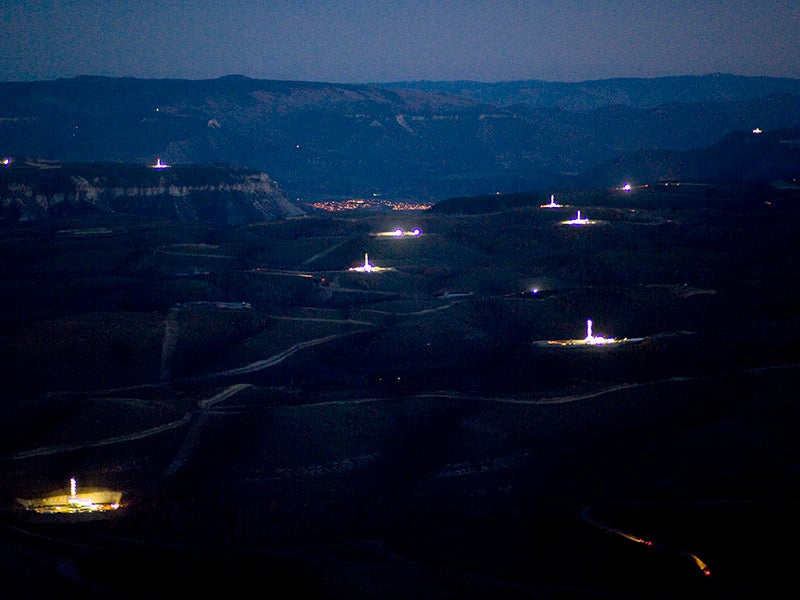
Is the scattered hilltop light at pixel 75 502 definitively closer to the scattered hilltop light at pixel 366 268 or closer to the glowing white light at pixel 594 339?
the glowing white light at pixel 594 339

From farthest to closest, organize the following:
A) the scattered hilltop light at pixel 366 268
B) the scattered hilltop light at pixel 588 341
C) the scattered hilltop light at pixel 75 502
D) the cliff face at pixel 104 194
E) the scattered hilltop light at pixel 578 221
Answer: the cliff face at pixel 104 194 → the scattered hilltop light at pixel 578 221 → the scattered hilltop light at pixel 366 268 → the scattered hilltop light at pixel 588 341 → the scattered hilltop light at pixel 75 502

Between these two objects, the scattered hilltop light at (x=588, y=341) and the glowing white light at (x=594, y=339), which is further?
the glowing white light at (x=594, y=339)

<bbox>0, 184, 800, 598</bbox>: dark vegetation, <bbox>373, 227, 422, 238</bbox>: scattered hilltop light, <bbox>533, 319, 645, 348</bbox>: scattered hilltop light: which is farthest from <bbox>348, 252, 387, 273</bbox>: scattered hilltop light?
<bbox>533, 319, 645, 348</bbox>: scattered hilltop light

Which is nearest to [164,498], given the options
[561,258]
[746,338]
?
[746,338]

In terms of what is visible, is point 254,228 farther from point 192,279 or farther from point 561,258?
point 561,258

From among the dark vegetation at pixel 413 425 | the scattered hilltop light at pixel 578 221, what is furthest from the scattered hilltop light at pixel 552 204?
the dark vegetation at pixel 413 425

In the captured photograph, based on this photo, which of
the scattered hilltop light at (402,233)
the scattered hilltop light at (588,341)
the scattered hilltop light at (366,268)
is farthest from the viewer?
the scattered hilltop light at (402,233)

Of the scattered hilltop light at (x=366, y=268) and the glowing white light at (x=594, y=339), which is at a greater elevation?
the scattered hilltop light at (x=366, y=268)
